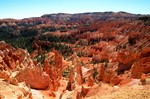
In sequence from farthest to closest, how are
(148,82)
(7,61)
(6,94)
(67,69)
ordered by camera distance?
1. (67,69)
2. (7,61)
3. (148,82)
4. (6,94)

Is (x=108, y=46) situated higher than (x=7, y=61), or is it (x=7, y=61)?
(x=7, y=61)

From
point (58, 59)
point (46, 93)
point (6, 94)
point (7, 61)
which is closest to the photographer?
point (6, 94)

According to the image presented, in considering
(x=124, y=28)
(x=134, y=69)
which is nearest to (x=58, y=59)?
(x=134, y=69)

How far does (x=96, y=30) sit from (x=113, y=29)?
624 inches

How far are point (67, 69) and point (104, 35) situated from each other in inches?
2393

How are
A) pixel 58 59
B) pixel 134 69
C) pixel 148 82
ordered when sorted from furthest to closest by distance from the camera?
pixel 58 59 → pixel 134 69 → pixel 148 82

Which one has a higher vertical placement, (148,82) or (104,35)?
A: (148,82)

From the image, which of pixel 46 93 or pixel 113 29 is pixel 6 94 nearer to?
pixel 46 93

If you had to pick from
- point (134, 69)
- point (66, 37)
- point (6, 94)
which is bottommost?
point (66, 37)

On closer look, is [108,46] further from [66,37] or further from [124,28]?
[66,37]

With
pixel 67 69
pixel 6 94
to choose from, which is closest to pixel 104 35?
pixel 67 69

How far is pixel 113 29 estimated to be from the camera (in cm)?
14138

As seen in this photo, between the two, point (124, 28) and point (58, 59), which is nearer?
point (58, 59)

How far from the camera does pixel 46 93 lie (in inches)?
1652
